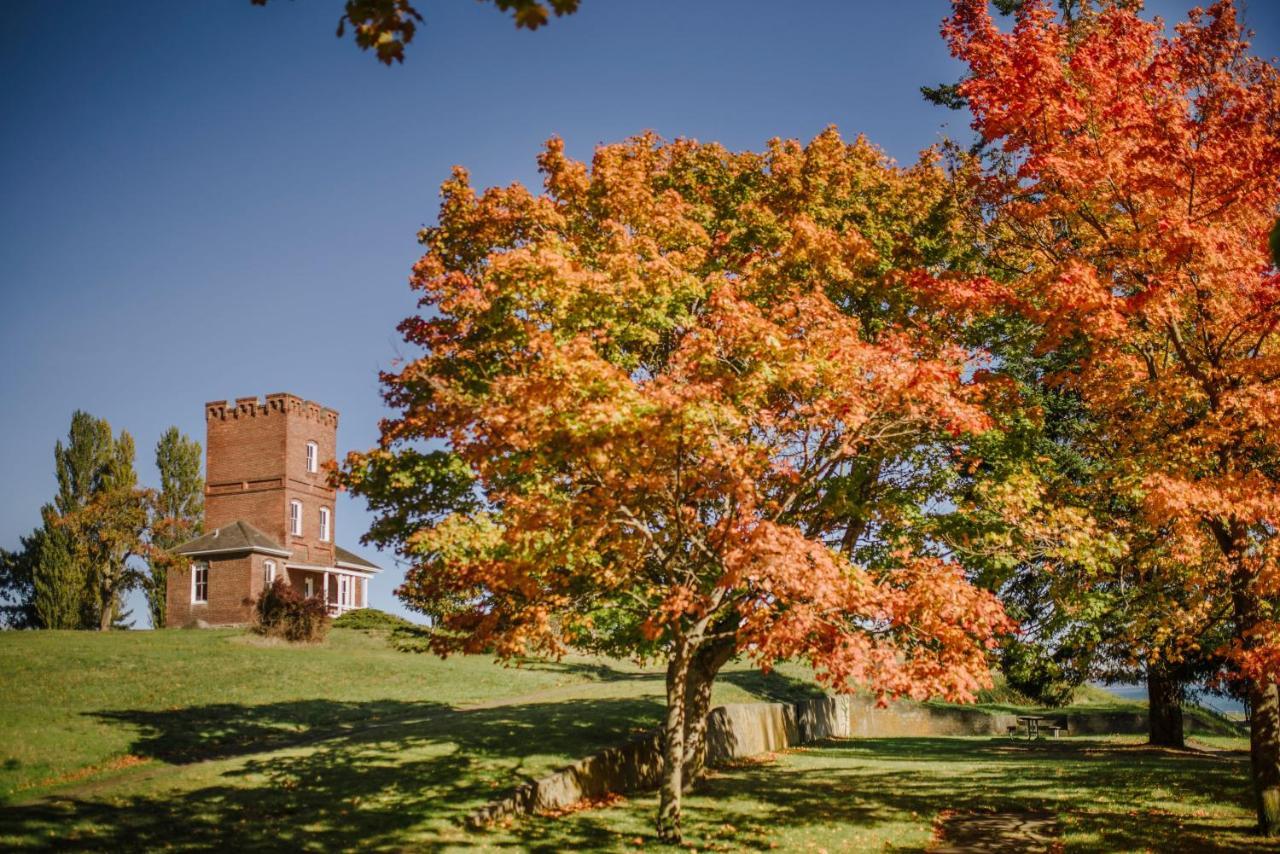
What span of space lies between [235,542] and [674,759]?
37.2 meters

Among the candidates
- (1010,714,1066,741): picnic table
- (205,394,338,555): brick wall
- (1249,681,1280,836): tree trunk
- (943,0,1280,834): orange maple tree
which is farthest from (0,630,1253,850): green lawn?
(205,394,338,555): brick wall

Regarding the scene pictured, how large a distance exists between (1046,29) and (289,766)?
57.5ft

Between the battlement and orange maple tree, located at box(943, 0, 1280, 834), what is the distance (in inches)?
1582

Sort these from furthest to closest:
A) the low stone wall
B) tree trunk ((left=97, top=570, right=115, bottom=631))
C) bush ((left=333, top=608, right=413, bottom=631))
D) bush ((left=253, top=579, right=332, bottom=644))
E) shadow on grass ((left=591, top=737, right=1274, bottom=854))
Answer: tree trunk ((left=97, top=570, right=115, bottom=631)), bush ((left=333, top=608, right=413, bottom=631)), bush ((left=253, top=579, right=332, bottom=644)), the low stone wall, shadow on grass ((left=591, top=737, right=1274, bottom=854))

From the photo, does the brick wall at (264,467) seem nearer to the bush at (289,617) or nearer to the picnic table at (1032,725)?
the bush at (289,617)

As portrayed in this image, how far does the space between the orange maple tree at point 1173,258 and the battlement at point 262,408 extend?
40.2 m

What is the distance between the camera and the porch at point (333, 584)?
46.0 metres

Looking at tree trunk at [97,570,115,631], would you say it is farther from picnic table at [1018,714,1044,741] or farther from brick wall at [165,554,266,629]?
picnic table at [1018,714,1044,741]

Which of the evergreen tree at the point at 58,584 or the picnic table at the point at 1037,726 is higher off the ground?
the evergreen tree at the point at 58,584

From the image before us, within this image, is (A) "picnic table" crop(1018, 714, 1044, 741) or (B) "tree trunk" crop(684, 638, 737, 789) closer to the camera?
(B) "tree trunk" crop(684, 638, 737, 789)

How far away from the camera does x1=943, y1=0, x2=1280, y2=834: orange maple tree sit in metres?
11.3

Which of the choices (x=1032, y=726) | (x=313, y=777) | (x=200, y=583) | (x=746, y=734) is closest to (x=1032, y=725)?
(x=1032, y=726)

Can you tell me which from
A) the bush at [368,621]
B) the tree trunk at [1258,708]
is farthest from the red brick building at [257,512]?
the tree trunk at [1258,708]

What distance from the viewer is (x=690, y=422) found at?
998 cm
